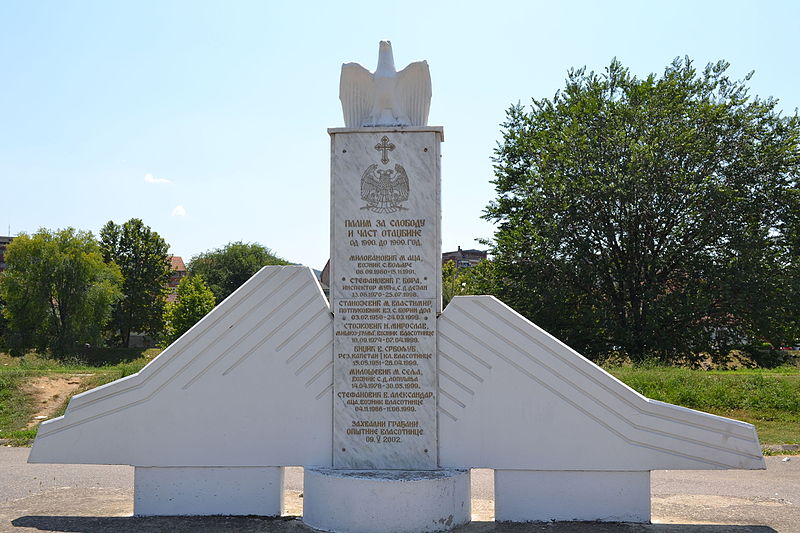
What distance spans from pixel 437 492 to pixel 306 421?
1.65 meters

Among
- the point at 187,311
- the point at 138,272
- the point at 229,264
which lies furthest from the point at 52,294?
the point at 229,264

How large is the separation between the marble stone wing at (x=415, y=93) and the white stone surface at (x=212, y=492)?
13.7 feet

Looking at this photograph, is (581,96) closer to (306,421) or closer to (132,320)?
(306,421)

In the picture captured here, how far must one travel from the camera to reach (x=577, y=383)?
785 centimetres

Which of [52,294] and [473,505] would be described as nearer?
[473,505]

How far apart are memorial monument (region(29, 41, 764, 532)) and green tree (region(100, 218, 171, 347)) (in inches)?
1985

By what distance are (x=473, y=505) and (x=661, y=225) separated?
18.1m

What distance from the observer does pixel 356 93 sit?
857 centimetres

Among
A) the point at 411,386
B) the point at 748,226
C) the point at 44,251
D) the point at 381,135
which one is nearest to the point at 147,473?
the point at 411,386

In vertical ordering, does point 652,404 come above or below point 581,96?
below

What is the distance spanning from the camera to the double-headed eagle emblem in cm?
820

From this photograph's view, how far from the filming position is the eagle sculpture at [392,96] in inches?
333

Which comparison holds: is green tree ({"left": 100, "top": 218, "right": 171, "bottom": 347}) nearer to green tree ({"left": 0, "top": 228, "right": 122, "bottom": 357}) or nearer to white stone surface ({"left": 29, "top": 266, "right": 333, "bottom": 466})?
green tree ({"left": 0, "top": 228, "right": 122, "bottom": 357})

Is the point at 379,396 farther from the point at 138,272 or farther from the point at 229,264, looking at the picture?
the point at 229,264
